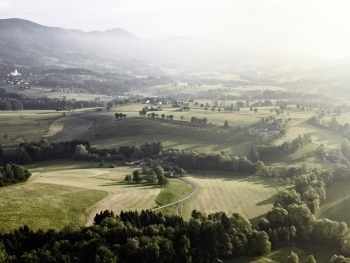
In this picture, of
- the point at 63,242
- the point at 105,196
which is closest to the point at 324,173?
the point at 105,196

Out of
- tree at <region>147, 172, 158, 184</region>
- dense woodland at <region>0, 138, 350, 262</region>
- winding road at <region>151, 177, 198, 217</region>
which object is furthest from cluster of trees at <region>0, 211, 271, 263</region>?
tree at <region>147, 172, 158, 184</region>

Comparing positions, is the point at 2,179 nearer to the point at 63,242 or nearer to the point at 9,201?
the point at 9,201

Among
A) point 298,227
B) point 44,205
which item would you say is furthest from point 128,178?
point 298,227

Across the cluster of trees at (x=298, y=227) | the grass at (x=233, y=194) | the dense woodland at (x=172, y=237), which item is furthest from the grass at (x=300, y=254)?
the grass at (x=233, y=194)

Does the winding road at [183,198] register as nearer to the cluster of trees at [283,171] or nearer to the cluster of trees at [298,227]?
the cluster of trees at [298,227]

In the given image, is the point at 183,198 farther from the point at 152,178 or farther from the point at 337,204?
the point at 337,204

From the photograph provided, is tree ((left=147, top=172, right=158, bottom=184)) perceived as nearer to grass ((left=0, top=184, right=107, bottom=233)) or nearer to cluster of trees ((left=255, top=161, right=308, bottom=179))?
grass ((left=0, top=184, right=107, bottom=233))
